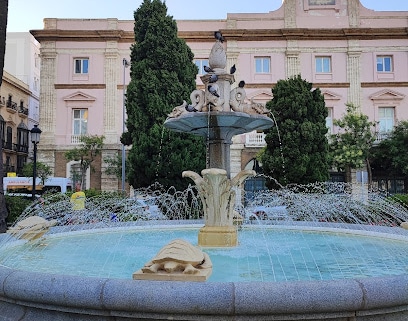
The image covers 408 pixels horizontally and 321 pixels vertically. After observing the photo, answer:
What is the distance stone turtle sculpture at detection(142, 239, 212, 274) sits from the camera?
341 cm

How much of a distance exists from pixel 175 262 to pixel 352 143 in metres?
24.4

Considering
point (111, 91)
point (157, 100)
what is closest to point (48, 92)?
point (111, 91)

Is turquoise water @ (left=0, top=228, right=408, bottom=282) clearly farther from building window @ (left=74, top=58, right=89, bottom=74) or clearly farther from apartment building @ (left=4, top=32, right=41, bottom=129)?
apartment building @ (left=4, top=32, right=41, bottom=129)

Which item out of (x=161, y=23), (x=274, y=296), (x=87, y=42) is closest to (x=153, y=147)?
(x=161, y=23)

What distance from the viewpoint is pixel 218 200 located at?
7.02 meters

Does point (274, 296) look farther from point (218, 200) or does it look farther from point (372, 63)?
point (372, 63)

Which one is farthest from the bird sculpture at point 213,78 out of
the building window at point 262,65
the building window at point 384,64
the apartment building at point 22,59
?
the apartment building at point 22,59

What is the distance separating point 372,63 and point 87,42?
66.2ft

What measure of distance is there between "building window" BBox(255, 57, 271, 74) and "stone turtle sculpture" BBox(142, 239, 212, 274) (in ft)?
91.0

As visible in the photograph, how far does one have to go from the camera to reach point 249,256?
5.77m

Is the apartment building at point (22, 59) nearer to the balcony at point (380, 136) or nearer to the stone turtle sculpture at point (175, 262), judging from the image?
the balcony at point (380, 136)

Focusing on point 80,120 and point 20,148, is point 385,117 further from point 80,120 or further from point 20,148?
point 20,148

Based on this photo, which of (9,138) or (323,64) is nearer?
(323,64)

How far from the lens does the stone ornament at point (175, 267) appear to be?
3342 millimetres
